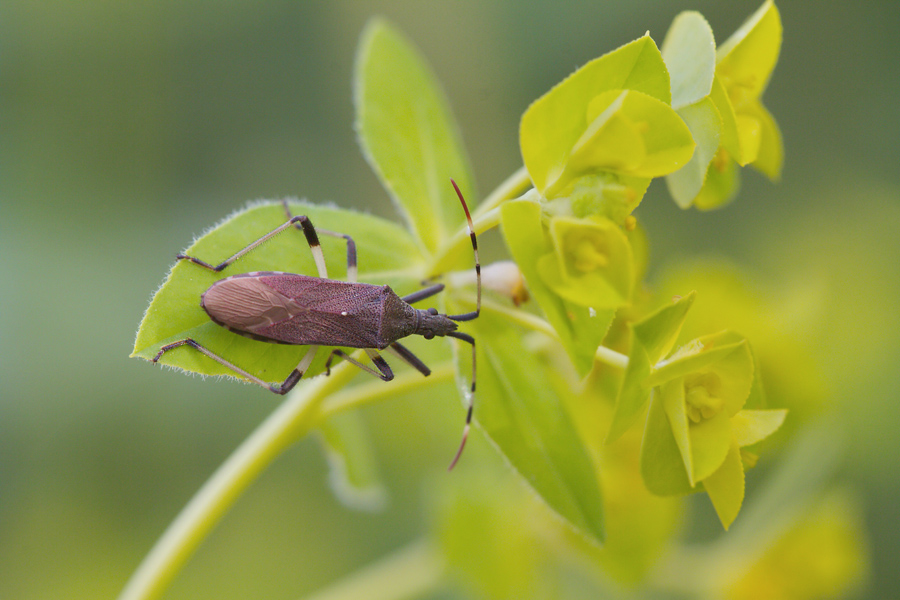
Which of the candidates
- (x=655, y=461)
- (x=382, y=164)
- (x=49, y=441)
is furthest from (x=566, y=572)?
(x=49, y=441)

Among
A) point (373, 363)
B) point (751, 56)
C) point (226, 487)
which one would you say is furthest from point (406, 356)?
point (751, 56)

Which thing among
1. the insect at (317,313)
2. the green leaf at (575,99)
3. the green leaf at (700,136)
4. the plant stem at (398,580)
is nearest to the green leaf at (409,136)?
the insect at (317,313)

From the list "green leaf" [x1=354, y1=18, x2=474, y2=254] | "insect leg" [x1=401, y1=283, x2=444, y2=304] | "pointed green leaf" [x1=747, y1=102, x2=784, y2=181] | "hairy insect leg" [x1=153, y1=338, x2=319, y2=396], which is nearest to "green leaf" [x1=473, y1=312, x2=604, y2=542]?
"insect leg" [x1=401, y1=283, x2=444, y2=304]

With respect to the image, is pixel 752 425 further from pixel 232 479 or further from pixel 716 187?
pixel 232 479

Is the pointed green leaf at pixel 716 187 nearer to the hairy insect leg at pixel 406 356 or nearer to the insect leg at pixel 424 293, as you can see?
the insect leg at pixel 424 293

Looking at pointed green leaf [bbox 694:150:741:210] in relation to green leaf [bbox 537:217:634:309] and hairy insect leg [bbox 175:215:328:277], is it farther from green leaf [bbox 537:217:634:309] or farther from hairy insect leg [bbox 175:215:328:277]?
hairy insect leg [bbox 175:215:328:277]

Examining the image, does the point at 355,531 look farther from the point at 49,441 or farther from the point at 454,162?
the point at 454,162
